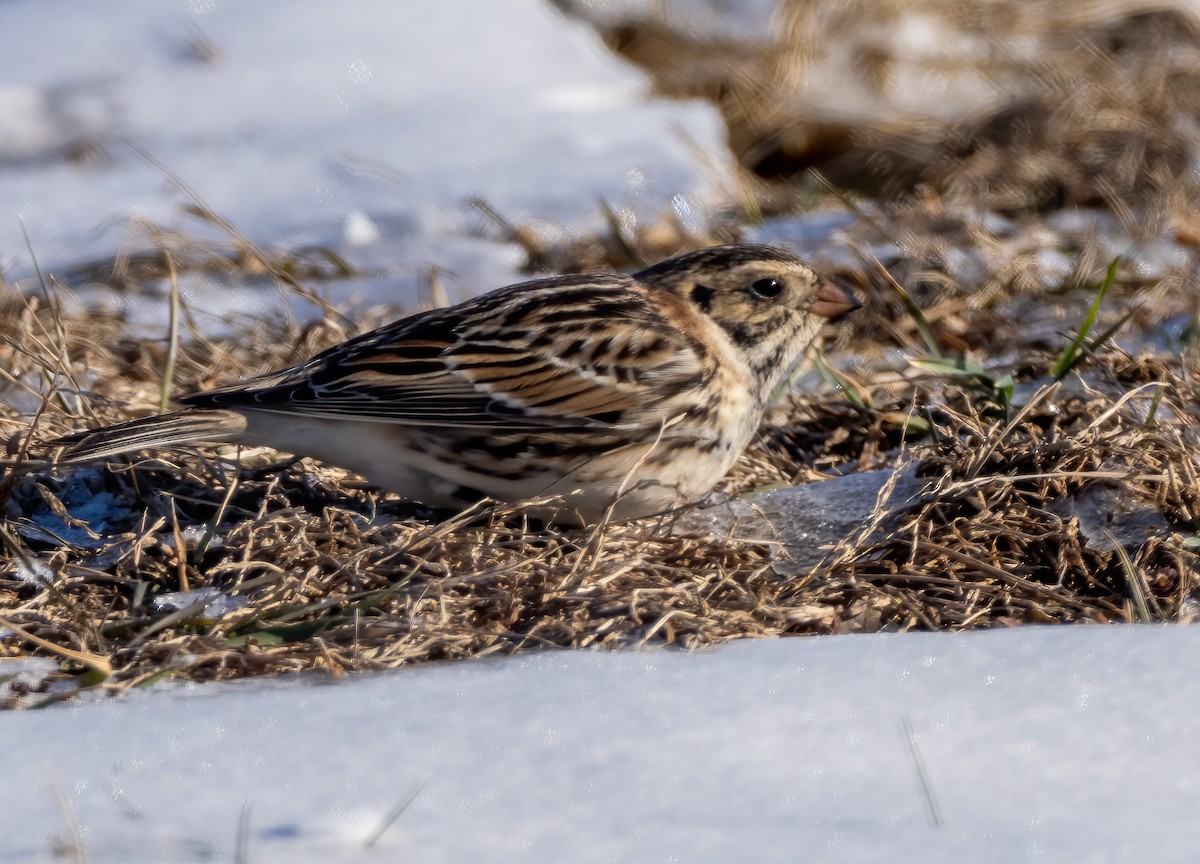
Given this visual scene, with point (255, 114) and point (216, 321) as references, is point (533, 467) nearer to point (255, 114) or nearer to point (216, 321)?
point (216, 321)

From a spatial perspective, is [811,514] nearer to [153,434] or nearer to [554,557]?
[554,557]

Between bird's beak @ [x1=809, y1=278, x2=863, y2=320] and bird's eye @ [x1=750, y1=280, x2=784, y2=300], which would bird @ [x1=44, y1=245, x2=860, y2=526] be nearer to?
bird's eye @ [x1=750, y1=280, x2=784, y2=300]

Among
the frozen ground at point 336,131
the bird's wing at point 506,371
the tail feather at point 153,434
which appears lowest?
the frozen ground at point 336,131

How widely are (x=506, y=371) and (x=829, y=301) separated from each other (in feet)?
3.31

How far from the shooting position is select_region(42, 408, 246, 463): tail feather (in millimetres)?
Result: 3697

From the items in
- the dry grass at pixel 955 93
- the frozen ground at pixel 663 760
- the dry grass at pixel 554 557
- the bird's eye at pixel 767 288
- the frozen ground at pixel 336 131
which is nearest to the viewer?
the frozen ground at pixel 663 760

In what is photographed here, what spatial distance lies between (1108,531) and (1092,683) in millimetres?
1251

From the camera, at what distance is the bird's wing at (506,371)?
3906mm

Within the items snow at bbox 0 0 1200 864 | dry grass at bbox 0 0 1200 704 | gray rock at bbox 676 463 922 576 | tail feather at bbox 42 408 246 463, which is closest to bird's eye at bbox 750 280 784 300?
dry grass at bbox 0 0 1200 704

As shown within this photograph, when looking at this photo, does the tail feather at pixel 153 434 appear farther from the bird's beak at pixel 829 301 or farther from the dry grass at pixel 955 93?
the dry grass at pixel 955 93

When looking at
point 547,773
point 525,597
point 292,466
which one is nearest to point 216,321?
point 292,466

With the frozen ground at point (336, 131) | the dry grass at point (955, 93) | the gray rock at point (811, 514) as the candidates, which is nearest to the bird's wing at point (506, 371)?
the gray rock at point (811, 514)

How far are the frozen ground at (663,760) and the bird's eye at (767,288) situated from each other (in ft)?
5.45

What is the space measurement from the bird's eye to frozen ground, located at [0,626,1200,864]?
1.66m
